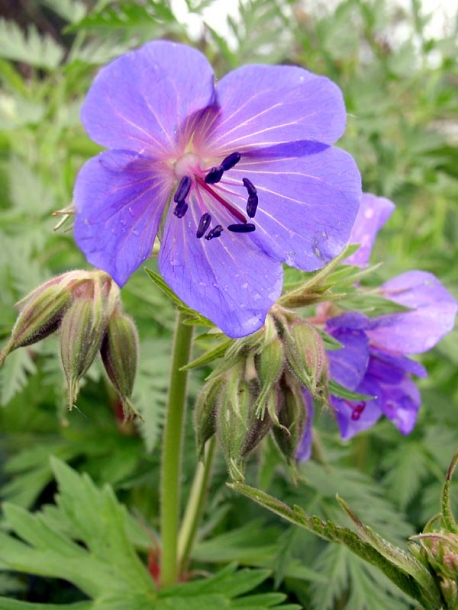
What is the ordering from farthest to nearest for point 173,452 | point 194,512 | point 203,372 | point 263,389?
point 203,372 < point 194,512 < point 173,452 < point 263,389

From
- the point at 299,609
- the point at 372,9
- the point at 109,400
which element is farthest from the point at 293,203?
the point at 372,9

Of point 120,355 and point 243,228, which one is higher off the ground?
point 243,228

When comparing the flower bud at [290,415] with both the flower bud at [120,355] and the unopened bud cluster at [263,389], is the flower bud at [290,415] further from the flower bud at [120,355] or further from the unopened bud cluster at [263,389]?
the flower bud at [120,355]

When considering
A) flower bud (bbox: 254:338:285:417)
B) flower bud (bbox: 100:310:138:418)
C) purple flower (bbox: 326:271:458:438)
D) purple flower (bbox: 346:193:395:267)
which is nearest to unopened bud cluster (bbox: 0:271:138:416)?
flower bud (bbox: 100:310:138:418)

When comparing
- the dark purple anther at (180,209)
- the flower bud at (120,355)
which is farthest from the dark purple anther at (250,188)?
the flower bud at (120,355)

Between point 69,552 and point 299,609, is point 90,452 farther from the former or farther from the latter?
point 299,609

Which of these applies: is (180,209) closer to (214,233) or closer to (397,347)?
(214,233)

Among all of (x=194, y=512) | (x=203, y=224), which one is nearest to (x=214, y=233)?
(x=203, y=224)
